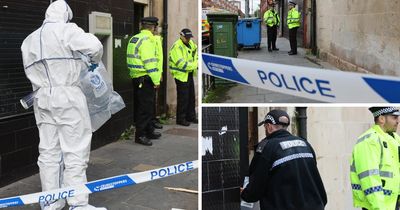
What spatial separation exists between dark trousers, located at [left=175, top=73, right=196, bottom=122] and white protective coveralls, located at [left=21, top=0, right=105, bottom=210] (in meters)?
4.28

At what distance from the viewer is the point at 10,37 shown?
16.1 feet

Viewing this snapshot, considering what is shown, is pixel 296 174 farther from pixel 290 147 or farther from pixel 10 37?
pixel 10 37

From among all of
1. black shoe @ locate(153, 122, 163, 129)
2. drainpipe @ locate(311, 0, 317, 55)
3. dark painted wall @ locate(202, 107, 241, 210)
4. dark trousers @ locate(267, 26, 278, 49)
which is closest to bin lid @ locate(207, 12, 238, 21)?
dark trousers @ locate(267, 26, 278, 49)

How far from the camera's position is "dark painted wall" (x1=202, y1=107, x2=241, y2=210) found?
3580 mm

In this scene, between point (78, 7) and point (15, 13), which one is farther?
point (78, 7)

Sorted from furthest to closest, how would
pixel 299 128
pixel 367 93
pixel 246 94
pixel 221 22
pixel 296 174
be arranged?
pixel 221 22 → pixel 246 94 → pixel 299 128 → pixel 296 174 → pixel 367 93

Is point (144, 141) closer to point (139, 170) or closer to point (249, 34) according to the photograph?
point (139, 170)

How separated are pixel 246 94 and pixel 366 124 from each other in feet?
5.42

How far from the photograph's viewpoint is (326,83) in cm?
287

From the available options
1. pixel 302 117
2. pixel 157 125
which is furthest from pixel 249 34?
pixel 302 117

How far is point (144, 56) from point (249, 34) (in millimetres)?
8652


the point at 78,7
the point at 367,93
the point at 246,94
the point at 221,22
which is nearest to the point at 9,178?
the point at 78,7

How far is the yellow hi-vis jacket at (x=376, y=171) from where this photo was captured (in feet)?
11.4

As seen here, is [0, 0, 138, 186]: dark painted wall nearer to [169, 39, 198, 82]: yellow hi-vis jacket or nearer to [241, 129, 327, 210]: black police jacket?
[241, 129, 327, 210]: black police jacket
